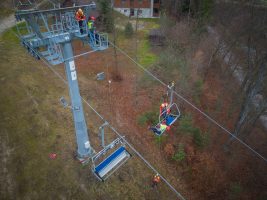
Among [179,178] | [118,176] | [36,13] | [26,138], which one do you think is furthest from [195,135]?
[36,13]

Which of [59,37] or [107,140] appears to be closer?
[59,37]

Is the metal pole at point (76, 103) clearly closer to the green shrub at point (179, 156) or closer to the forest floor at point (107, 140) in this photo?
the forest floor at point (107, 140)

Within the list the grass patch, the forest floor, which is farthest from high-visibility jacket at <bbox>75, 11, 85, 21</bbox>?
the grass patch

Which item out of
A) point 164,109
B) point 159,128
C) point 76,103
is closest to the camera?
point 76,103

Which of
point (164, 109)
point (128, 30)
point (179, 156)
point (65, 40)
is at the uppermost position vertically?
point (65, 40)

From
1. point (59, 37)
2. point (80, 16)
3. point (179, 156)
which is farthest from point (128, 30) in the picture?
point (59, 37)

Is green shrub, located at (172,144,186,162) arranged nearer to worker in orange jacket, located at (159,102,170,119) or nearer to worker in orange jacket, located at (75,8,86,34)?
worker in orange jacket, located at (159,102,170,119)

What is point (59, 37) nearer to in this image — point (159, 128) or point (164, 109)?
point (164, 109)
